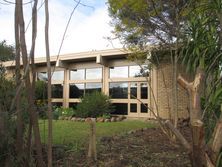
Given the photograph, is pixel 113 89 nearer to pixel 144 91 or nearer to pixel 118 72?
pixel 118 72

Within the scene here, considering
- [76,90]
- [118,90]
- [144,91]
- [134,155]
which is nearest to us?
[134,155]

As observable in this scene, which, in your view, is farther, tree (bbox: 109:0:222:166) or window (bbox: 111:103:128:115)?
window (bbox: 111:103:128:115)

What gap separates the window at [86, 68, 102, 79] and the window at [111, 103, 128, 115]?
2.43 metres

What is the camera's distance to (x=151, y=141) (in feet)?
31.1

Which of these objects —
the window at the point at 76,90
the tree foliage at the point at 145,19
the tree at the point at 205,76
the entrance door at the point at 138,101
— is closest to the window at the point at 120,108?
the entrance door at the point at 138,101

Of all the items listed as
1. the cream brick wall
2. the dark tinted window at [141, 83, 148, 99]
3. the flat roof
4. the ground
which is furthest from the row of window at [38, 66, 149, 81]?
the ground

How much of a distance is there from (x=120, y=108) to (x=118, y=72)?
94.4 inches

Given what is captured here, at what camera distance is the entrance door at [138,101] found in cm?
2167

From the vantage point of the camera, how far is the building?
2077 cm

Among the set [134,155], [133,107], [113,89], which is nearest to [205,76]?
[134,155]

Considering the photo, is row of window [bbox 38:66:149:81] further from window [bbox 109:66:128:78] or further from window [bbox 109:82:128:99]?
window [bbox 109:82:128:99]

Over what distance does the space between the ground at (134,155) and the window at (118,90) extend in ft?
43.6

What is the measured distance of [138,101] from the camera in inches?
852

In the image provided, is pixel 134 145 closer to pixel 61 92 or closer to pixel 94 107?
pixel 94 107
